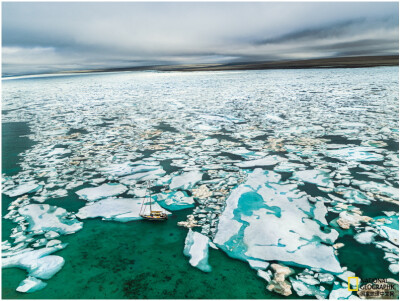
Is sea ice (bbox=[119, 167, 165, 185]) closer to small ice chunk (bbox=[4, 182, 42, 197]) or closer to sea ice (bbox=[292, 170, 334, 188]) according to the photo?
small ice chunk (bbox=[4, 182, 42, 197])

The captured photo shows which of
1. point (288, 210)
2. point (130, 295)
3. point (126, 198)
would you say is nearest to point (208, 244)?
point (130, 295)

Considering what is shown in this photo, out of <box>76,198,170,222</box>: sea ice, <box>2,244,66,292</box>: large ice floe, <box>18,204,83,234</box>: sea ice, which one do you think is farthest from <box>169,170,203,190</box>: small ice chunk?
<box>2,244,66,292</box>: large ice floe

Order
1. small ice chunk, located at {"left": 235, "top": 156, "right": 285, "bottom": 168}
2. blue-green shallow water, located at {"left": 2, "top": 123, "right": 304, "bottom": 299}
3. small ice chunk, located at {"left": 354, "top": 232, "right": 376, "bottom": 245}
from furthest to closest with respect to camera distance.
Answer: small ice chunk, located at {"left": 235, "top": 156, "right": 285, "bottom": 168}, small ice chunk, located at {"left": 354, "top": 232, "right": 376, "bottom": 245}, blue-green shallow water, located at {"left": 2, "top": 123, "right": 304, "bottom": 299}

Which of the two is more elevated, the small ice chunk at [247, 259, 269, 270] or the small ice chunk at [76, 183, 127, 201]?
the small ice chunk at [76, 183, 127, 201]

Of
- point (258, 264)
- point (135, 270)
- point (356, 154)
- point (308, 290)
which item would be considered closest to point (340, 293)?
point (308, 290)

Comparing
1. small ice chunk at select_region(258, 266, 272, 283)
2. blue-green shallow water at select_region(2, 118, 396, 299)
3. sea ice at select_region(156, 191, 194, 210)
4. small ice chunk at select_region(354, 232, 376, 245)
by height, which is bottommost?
small ice chunk at select_region(258, 266, 272, 283)

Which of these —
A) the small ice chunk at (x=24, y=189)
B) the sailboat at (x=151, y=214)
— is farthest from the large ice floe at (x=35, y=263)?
the small ice chunk at (x=24, y=189)

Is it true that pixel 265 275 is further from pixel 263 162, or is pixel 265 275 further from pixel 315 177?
pixel 263 162

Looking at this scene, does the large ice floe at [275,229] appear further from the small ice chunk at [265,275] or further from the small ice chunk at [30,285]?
the small ice chunk at [30,285]
